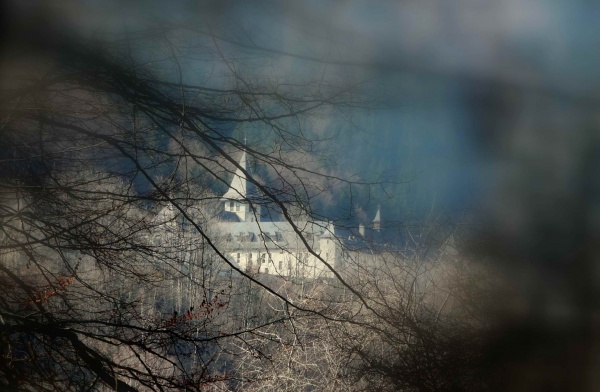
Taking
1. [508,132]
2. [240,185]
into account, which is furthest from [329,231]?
[508,132]

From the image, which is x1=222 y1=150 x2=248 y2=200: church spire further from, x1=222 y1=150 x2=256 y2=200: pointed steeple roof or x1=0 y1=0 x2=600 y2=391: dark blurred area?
x1=0 y1=0 x2=600 y2=391: dark blurred area

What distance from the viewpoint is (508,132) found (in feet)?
5.14

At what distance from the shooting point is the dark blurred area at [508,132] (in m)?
1.55

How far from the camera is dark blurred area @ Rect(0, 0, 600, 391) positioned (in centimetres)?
155

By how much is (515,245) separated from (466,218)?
143mm

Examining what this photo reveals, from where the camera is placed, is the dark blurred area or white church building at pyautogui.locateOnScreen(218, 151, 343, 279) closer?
the dark blurred area

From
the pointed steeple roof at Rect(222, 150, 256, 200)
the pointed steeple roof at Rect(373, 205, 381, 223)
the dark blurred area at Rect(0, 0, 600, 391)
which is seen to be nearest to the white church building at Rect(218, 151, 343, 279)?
the pointed steeple roof at Rect(222, 150, 256, 200)

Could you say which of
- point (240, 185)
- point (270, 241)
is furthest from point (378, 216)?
point (240, 185)

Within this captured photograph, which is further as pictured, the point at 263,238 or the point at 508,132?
the point at 263,238

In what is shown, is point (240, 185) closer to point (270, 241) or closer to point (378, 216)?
point (270, 241)

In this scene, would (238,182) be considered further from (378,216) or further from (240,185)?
(378,216)

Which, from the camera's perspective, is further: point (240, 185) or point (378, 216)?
point (240, 185)

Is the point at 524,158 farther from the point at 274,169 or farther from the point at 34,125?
the point at 34,125

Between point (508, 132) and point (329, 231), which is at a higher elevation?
point (508, 132)
